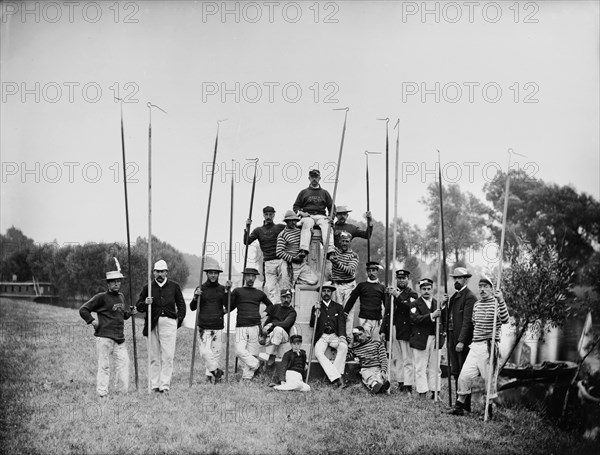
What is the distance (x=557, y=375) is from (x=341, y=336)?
4.80 metres

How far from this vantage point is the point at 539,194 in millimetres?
25500

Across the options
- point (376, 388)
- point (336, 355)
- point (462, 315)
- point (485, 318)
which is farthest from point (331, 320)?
point (485, 318)

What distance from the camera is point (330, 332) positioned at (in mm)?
13617

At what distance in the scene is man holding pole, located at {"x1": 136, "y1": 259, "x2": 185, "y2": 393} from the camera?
41.0 ft

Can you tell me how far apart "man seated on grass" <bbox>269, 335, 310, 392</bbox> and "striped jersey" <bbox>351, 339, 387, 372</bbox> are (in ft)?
3.75

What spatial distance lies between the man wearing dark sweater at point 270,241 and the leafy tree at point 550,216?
10.9 meters

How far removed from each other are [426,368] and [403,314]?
44.3 inches

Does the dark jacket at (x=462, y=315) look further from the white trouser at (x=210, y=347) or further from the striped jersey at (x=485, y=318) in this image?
the white trouser at (x=210, y=347)

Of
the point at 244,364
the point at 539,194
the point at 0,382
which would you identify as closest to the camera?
the point at 0,382

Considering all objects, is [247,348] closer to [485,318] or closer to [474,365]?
[474,365]

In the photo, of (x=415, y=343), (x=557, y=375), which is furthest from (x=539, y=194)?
(x=415, y=343)

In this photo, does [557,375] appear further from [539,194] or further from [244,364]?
[539,194]

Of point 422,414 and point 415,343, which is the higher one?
point 415,343

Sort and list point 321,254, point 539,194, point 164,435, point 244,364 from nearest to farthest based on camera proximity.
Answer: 1. point 164,435
2. point 244,364
3. point 321,254
4. point 539,194
